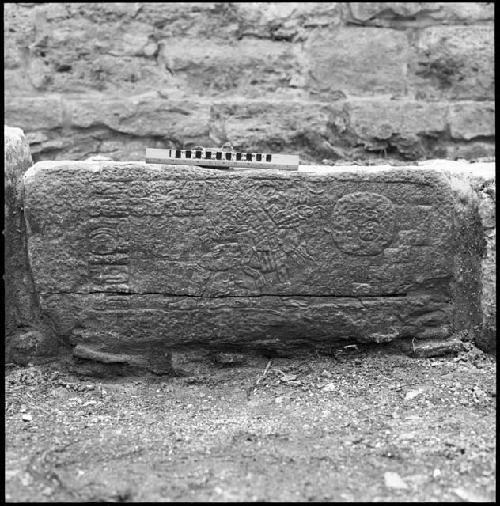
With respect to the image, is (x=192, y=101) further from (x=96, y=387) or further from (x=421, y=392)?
(x=421, y=392)

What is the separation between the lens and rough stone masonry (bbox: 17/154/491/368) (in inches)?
70.0

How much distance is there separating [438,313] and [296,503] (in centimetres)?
79

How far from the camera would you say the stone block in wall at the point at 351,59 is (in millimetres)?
2740

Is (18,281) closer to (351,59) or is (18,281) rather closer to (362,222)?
(362,222)

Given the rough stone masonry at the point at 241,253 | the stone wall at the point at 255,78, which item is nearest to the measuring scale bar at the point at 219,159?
the rough stone masonry at the point at 241,253

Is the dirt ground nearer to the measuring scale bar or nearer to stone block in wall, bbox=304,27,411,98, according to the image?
the measuring scale bar

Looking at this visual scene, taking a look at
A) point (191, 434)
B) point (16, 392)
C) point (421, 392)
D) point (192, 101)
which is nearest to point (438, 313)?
point (421, 392)

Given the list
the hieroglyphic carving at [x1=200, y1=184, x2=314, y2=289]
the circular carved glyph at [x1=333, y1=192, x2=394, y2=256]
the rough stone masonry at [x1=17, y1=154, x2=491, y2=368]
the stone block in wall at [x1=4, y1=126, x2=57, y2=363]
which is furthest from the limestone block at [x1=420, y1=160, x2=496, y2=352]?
the stone block in wall at [x1=4, y1=126, x2=57, y2=363]

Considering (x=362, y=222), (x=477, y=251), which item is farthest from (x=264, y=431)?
(x=477, y=251)

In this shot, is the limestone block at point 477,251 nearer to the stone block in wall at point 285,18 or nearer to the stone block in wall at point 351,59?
the stone block in wall at point 351,59

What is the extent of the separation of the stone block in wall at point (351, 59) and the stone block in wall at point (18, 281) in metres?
1.28

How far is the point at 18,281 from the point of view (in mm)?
1858

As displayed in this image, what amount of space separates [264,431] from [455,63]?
1.79 m

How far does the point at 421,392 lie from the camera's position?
5.67ft
